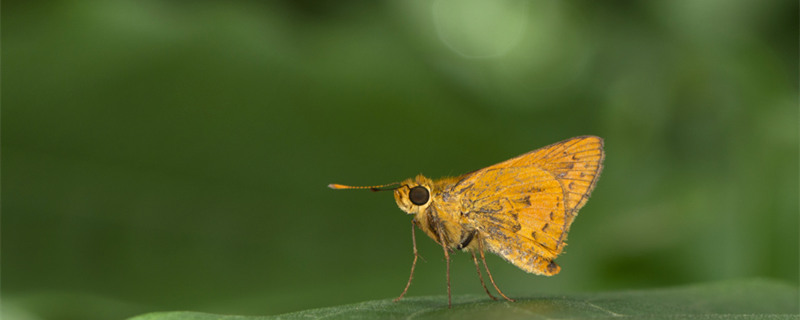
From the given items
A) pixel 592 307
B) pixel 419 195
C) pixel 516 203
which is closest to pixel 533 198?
pixel 516 203

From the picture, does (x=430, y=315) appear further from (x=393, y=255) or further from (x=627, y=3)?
(x=627, y=3)

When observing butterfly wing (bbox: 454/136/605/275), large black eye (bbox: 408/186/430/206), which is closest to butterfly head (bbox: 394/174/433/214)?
large black eye (bbox: 408/186/430/206)

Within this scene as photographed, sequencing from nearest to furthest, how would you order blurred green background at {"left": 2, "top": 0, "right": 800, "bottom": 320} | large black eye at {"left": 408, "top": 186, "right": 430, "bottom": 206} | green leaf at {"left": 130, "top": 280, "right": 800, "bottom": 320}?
green leaf at {"left": 130, "top": 280, "right": 800, "bottom": 320}
large black eye at {"left": 408, "top": 186, "right": 430, "bottom": 206}
blurred green background at {"left": 2, "top": 0, "right": 800, "bottom": 320}

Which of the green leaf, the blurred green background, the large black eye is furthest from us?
the blurred green background

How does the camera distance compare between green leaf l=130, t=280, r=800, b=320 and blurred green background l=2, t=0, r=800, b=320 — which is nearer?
green leaf l=130, t=280, r=800, b=320

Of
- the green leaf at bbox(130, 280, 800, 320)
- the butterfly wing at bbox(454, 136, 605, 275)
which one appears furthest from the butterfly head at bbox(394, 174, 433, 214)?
the green leaf at bbox(130, 280, 800, 320)

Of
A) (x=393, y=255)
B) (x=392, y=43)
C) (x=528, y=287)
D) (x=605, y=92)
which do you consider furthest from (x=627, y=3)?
(x=393, y=255)

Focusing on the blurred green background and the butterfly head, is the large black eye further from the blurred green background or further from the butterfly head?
the blurred green background

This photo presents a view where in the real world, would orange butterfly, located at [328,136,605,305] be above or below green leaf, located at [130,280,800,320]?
above

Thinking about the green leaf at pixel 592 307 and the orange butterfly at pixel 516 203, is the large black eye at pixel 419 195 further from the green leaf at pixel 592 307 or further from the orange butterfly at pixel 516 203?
the green leaf at pixel 592 307
